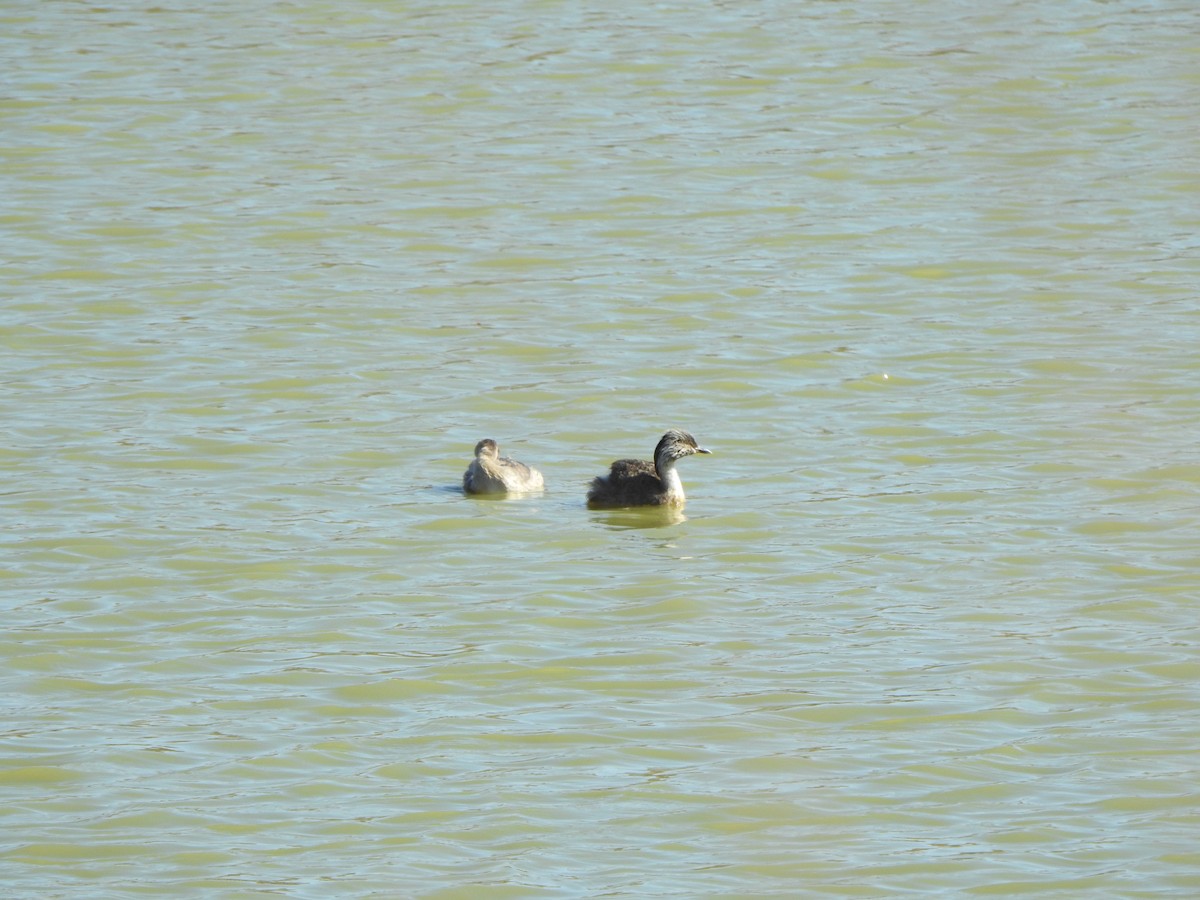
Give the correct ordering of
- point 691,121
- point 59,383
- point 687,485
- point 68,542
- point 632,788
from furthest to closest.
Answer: point 691,121, point 59,383, point 687,485, point 68,542, point 632,788

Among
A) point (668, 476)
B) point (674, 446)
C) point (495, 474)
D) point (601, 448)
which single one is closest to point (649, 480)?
point (668, 476)

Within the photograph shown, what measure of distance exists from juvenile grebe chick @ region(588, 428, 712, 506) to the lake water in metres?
0.12

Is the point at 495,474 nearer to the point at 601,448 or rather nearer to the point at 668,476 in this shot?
the point at 668,476

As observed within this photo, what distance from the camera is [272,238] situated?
17953 millimetres

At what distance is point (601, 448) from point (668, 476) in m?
1.12

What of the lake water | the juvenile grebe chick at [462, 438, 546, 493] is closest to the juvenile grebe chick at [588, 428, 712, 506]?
the lake water

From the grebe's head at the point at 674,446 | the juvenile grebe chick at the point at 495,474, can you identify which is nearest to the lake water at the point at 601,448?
the juvenile grebe chick at the point at 495,474

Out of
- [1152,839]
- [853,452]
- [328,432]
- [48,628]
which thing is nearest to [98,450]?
[328,432]

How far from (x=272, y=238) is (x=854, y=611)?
917 cm

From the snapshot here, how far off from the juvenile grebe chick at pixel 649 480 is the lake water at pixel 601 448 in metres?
0.12

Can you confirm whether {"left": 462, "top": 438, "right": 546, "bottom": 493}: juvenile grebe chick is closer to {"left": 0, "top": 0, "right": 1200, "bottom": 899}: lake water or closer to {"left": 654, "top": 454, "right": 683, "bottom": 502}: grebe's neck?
{"left": 0, "top": 0, "right": 1200, "bottom": 899}: lake water

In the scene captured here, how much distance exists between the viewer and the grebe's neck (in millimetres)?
12141

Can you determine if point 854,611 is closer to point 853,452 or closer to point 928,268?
point 853,452

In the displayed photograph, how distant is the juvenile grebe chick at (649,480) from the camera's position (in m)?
12.1
